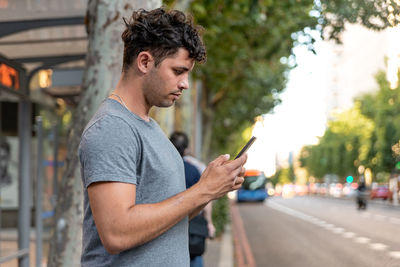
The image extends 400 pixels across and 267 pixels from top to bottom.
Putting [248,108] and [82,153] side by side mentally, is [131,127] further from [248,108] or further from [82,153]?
[248,108]

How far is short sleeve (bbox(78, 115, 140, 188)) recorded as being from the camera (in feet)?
5.63

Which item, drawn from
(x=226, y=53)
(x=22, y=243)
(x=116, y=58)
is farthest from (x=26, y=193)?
(x=226, y=53)

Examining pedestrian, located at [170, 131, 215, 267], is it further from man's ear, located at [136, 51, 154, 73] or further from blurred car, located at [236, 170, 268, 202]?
blurred car, located at [236, 170, 268, 202]

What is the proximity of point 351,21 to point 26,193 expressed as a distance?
→ 3692 millimetres

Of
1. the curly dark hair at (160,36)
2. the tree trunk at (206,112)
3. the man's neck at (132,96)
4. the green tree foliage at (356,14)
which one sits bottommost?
the man's neck at (132,96)

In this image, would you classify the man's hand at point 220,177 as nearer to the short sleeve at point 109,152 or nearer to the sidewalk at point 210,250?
the short sleeve at point 109,152

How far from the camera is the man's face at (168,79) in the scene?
1.89 meters

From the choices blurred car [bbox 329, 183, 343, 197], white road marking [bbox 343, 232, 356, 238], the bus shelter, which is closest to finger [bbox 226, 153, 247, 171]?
the bus shelter

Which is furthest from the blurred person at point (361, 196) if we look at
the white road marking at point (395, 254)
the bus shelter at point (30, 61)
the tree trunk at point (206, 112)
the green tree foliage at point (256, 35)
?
the bus shelter at point (30, 61)

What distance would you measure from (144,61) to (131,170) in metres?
0.36

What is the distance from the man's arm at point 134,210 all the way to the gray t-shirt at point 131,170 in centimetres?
4

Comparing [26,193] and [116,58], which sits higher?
[116,58]

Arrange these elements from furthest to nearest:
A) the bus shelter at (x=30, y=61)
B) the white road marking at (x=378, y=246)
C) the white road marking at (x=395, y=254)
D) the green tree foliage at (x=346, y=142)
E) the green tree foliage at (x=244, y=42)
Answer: the green tree foliage at (x=346, y=142), the white road marking at (x=378, y=246), the white road marking at (x=395, y=254), the green tree foliage at (x=244, y=42), the bus shelter at (x=30, y=61)

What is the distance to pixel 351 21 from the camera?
5387 mm
